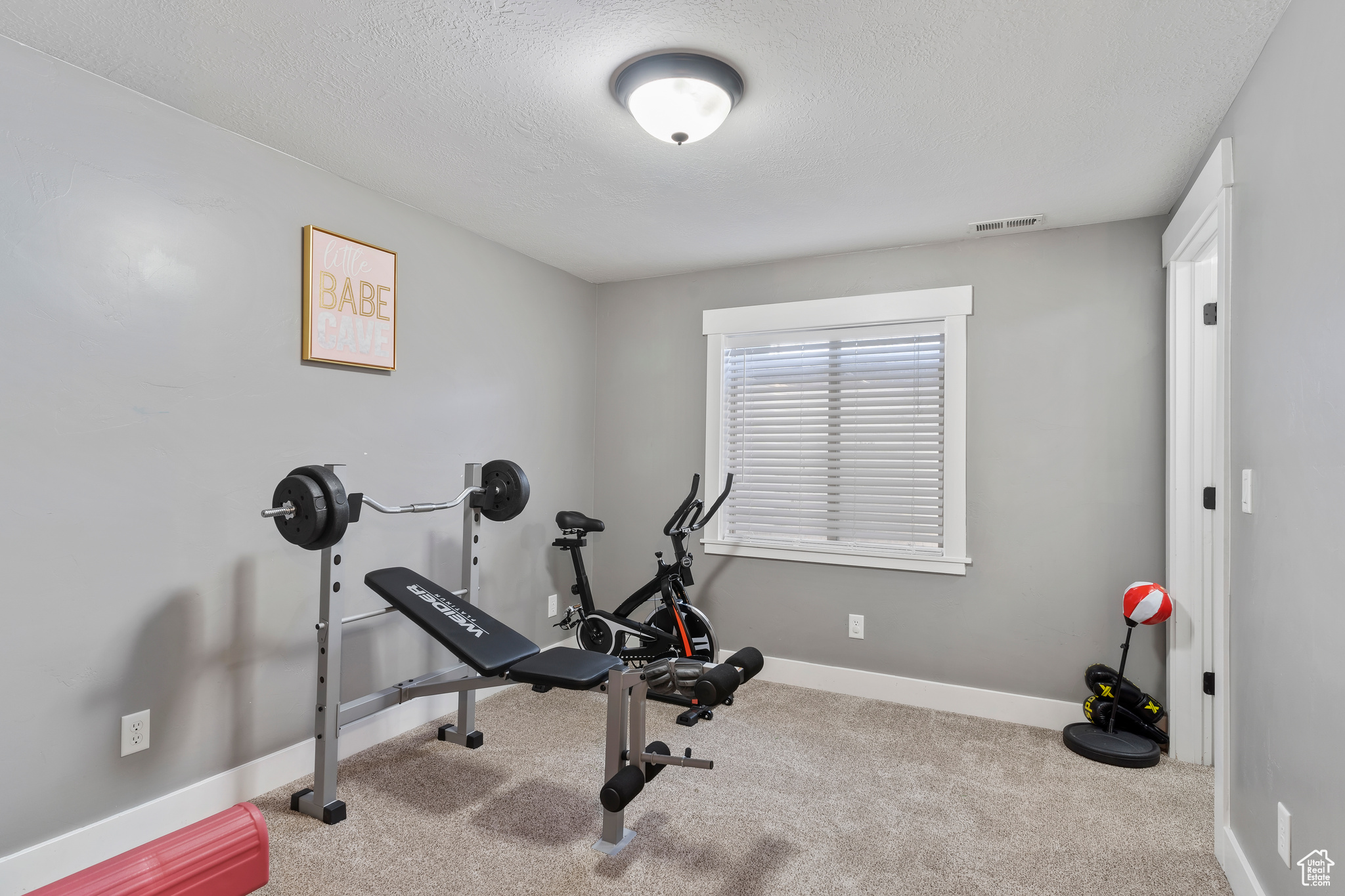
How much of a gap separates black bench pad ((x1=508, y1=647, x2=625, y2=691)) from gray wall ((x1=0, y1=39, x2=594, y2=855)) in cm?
106

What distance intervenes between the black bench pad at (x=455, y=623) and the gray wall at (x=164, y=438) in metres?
0.41

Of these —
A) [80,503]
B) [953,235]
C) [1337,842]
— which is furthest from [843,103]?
[80,503]

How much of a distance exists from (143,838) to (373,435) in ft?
5.12

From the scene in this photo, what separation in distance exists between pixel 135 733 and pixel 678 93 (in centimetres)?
259

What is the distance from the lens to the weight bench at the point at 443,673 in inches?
83.3

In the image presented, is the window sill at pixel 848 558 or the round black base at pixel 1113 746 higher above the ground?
the window sill at pixel 848 558

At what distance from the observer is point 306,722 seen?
2.71 metres

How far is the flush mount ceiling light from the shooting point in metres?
1.95

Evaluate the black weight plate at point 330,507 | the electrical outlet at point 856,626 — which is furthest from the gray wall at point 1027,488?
the black weight plate at point 330,507

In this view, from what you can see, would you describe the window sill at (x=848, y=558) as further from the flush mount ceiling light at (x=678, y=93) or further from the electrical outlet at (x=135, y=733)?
the electrical outlet at (x=135, y=733)

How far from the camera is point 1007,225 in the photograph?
3242mm

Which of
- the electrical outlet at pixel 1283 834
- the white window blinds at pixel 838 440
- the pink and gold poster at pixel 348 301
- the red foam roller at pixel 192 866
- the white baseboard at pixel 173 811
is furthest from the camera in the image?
the white window blinds at pixel 838 440

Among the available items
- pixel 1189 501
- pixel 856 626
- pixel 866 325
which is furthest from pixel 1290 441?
pixel 856 626

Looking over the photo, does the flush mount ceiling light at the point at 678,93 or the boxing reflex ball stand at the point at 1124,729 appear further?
the boxing reflex ball stand at the point at 1124,729
